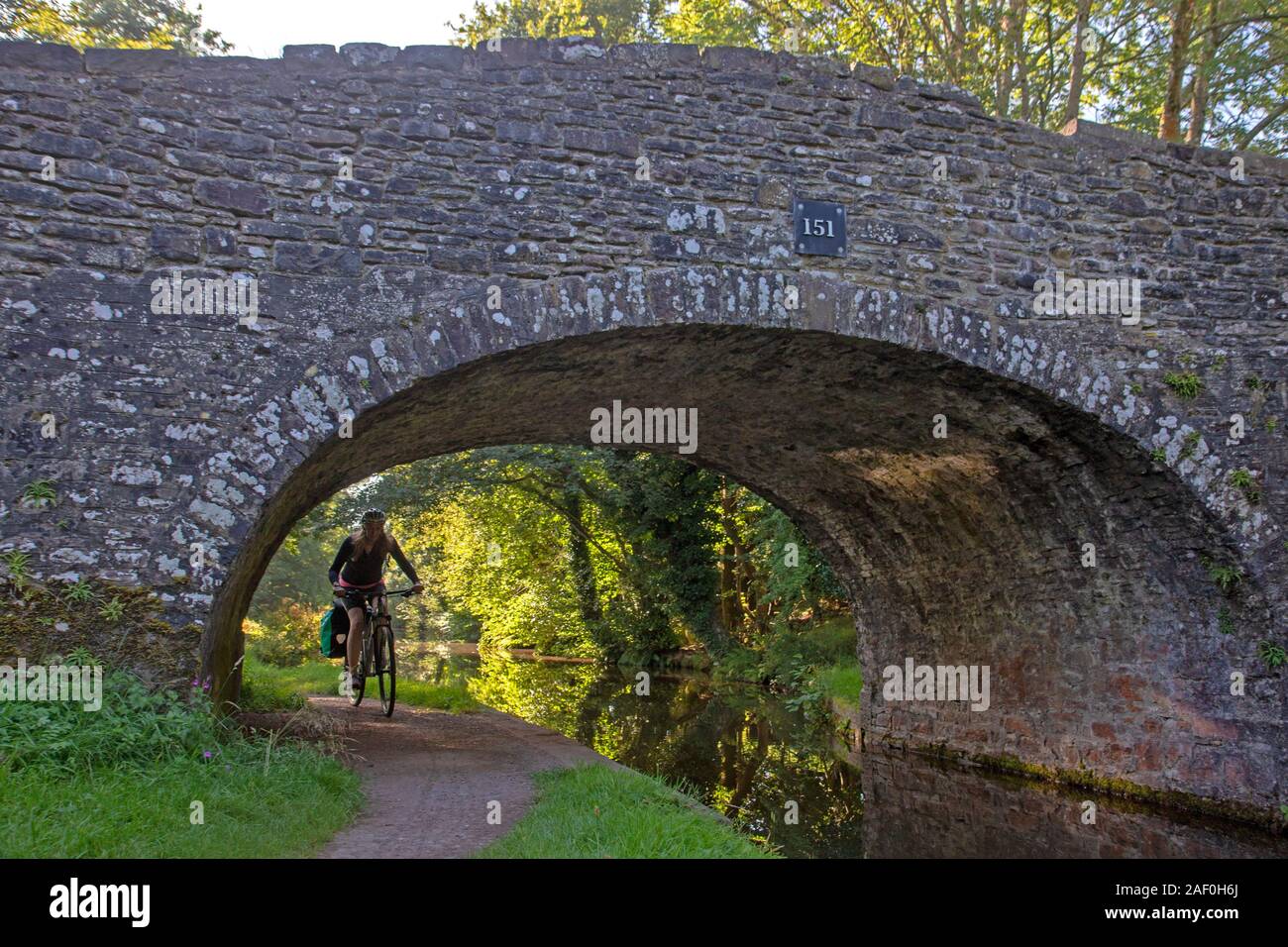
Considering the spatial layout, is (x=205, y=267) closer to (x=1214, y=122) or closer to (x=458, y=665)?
(x=1214, y=122)

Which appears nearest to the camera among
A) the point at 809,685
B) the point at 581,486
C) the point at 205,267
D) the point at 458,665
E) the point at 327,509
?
the point at 205,267

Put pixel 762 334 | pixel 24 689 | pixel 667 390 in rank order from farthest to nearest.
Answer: pixel 667 390 → pixel 762 334 → pixel 24 689

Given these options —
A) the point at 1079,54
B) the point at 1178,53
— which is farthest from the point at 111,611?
the point at 1079,54

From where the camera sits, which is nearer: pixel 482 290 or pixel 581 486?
pixel 482 290

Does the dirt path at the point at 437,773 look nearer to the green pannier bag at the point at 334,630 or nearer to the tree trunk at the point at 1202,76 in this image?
the green pannier bag at the point at 334,630

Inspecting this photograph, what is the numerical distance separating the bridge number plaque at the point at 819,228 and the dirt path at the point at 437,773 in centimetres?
339

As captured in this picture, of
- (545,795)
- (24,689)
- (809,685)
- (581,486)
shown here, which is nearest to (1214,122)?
(809,685)

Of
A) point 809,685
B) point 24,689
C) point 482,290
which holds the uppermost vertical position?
point 482,290

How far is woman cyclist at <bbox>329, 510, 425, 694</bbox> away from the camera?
7250 millimetres

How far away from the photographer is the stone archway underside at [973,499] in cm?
599

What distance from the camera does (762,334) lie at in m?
5.72

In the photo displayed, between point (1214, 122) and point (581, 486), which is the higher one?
point (1214, 122)

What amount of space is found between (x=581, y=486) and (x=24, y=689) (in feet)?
42.1

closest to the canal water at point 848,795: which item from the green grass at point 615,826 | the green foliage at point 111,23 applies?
the green grass at point 615,826
